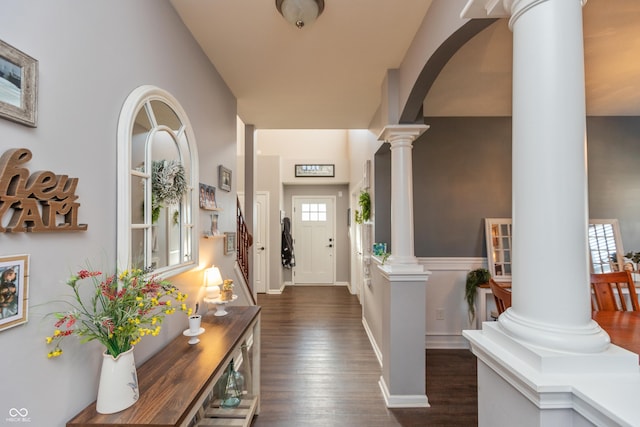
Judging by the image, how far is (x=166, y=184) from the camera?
1525mm

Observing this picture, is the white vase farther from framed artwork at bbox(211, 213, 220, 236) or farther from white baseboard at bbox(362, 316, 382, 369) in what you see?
white baseboard at bbox(362, 316, 382, 369)

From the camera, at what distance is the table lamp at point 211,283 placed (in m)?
2.01

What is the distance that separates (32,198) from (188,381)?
34.0 inches

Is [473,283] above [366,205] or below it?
below

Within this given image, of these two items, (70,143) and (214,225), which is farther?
(214,225)

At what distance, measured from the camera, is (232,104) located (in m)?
2.68

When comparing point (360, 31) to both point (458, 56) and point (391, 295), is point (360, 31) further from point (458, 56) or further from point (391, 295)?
point (391, 295)

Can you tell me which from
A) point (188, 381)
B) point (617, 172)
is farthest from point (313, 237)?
point (188, 381)

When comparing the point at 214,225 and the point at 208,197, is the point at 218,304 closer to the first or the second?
the point at 214,225

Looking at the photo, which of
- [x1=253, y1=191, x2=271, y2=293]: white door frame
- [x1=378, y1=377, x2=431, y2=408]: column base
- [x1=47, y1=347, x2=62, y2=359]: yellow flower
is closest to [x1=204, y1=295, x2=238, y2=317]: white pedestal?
[x1=47, y1=347, x2=62, y2=359]: yellow flower

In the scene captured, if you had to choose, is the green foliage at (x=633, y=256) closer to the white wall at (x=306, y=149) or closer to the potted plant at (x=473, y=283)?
the potted plant at (x=473, y=283)

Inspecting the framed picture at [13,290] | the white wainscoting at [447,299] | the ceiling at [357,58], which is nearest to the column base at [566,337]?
the framed picture at [13,290]

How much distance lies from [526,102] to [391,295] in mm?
1659

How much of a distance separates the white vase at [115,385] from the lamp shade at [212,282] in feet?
3.21
